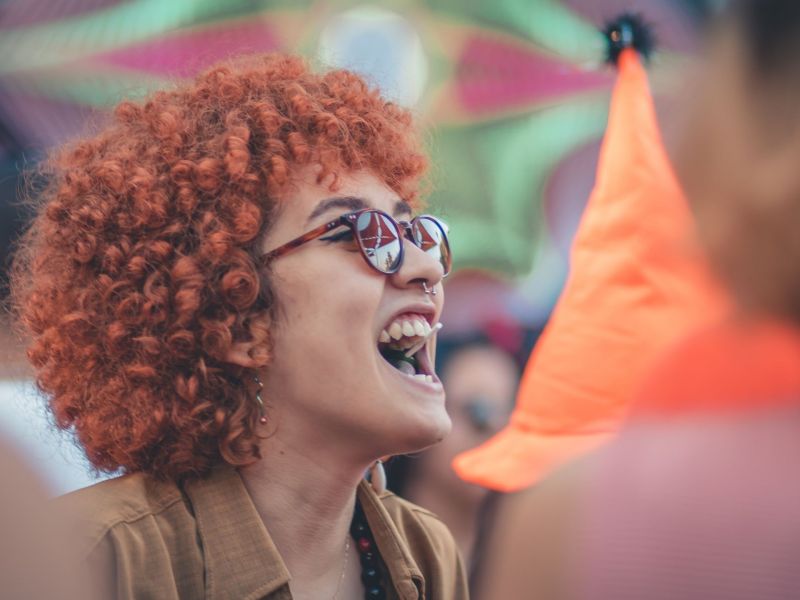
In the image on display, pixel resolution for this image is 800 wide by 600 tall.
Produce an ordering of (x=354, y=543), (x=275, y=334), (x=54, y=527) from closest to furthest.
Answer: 1. (x=54, y=527)
2. (x=275, y=334)
3. (x=354, y=543)

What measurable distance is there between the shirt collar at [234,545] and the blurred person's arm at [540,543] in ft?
3.27

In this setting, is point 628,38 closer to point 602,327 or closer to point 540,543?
point 602,327

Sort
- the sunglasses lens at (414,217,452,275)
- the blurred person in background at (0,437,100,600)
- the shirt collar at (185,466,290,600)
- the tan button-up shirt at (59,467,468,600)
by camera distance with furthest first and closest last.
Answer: the sunglasses lens at (414,217,452,275)
the shirt collar at (185,466,290,600)
the tan button-up shirt at (59,467,468,600)
the blurred person in background at (0,437,100,600)

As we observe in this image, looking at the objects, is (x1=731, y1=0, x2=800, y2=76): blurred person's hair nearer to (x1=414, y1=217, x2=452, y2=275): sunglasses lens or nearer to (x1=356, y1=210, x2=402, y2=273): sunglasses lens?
(x1=356, y1=210, x2=402, y2=273): sunglasses lens

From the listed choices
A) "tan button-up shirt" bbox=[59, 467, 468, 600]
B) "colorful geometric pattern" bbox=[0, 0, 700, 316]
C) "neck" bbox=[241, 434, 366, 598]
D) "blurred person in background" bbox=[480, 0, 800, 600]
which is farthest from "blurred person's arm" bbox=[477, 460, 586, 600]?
"colorful geometric pattern" bbox=[0, 0, 700, 316]

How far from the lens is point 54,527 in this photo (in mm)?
1009

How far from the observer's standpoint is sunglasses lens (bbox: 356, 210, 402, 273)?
2354mm

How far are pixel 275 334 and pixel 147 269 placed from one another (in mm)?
343

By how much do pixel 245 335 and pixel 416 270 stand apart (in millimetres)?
444

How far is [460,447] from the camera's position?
4.12m

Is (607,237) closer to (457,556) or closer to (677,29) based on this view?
(457,556)

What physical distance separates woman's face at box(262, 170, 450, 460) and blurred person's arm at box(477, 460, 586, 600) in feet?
Result: 3.37

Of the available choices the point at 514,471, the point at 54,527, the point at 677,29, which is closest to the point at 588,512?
the point at 54,527

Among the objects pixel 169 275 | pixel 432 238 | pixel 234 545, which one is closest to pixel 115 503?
pixel 234 545
